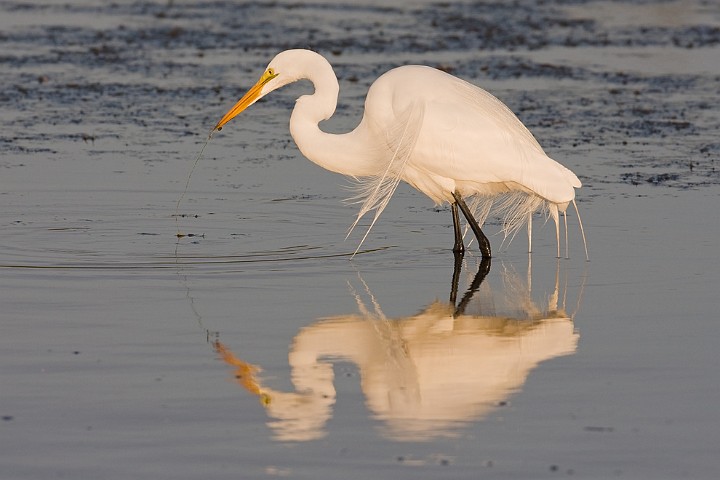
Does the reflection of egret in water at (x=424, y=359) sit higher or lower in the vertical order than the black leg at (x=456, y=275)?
lower

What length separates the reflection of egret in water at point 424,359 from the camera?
559 centimetres

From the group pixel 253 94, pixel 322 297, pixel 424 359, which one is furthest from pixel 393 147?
pixel 424 359

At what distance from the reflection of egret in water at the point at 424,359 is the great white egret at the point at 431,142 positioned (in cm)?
100

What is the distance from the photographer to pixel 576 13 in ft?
67.8

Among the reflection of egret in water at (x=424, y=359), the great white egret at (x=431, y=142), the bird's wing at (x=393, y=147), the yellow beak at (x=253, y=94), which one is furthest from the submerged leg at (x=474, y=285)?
the yellow beak at (x=253, y=94)

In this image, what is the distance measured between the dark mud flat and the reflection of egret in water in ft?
0.06

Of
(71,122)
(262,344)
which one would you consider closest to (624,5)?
(71,122)

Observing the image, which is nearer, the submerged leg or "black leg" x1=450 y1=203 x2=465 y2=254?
the submerged leg

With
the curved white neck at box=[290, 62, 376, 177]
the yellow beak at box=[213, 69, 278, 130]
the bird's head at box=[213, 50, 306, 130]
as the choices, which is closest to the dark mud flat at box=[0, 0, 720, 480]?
the curved white neck at box=[290, 62, 376, 177]

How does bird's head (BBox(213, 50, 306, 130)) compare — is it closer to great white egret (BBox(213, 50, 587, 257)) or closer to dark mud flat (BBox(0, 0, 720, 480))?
great white egret (BBox(213, 50, 587, 257))

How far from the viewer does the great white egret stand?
8680mm

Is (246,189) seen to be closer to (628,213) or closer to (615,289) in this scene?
(628,213)

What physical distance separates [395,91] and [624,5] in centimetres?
1392

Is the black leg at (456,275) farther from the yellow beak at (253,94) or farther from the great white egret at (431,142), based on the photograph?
the yellow beak at (253,94)
